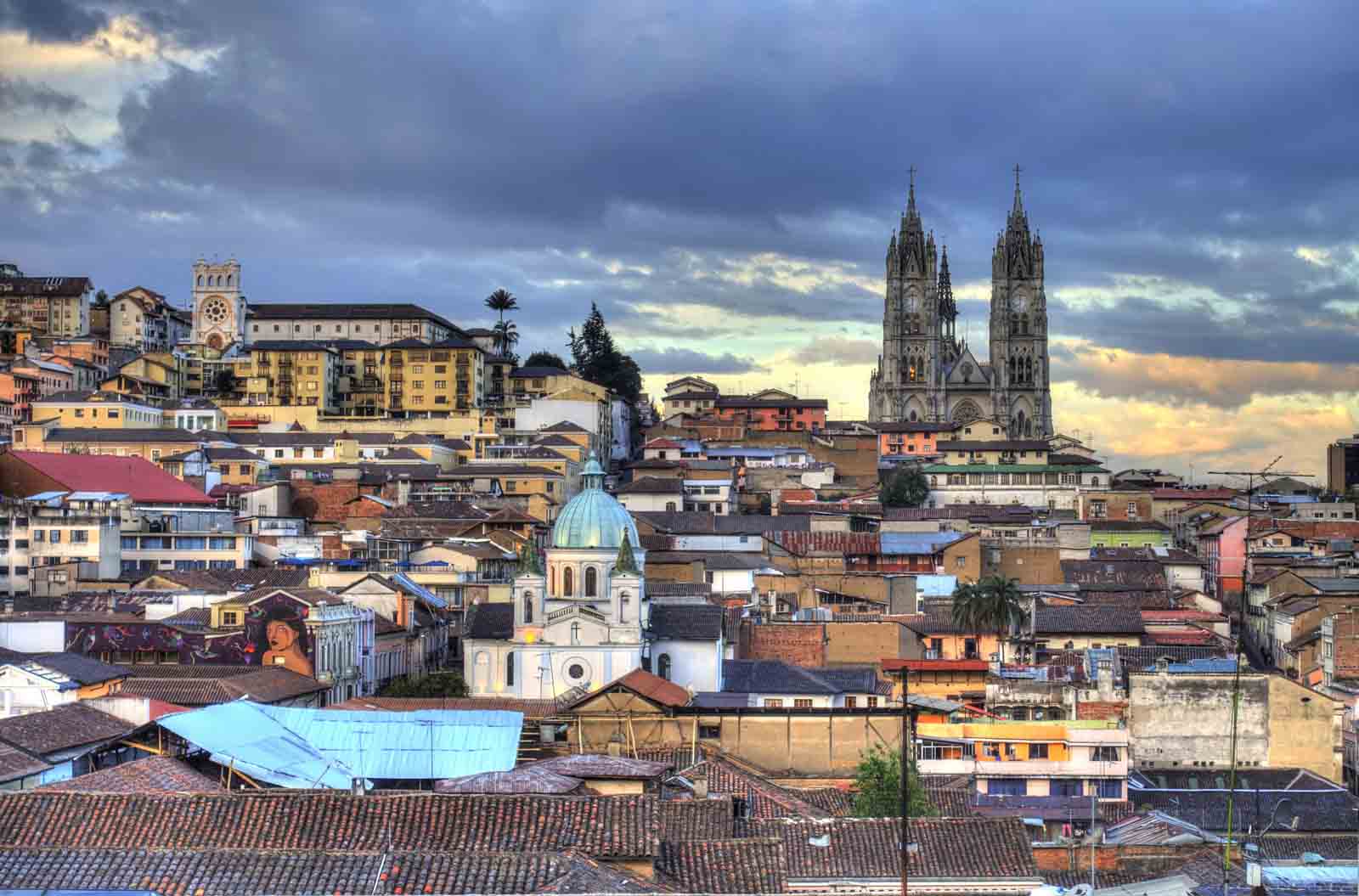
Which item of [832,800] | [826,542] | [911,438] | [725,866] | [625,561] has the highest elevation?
[911,438]

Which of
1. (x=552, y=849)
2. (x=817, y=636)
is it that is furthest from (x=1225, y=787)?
(x=552, y=849)

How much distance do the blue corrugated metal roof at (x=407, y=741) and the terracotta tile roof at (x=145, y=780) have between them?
553 cm

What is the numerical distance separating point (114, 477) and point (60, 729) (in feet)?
195

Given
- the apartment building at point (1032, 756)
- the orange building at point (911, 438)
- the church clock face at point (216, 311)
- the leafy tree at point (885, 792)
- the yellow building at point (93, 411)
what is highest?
the church clock face at point (216, 311)

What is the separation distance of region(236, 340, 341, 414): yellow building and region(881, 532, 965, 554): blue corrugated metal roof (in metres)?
57.4

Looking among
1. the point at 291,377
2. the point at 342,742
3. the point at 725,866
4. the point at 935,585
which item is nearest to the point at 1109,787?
the point at 342,742

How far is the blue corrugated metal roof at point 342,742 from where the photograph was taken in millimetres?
42812

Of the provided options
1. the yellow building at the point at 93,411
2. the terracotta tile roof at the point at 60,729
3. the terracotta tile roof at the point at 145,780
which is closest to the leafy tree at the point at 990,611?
the terracotta tile roof at the point at 60,729

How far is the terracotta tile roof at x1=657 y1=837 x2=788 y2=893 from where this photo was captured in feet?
106

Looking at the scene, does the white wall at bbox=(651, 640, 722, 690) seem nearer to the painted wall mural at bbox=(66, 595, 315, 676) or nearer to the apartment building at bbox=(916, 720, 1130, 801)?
the painted wall mural at bbox=(66, 595, 315, 676)

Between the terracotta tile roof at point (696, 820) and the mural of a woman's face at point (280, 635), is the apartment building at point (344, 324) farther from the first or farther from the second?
the terracotta tile roof at point (696, 820)

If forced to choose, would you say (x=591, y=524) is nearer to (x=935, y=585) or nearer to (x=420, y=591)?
(x=420, y=591)

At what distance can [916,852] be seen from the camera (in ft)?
112

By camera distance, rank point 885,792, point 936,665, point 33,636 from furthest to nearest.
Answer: point 936,665, point 33,636, point 885,792
